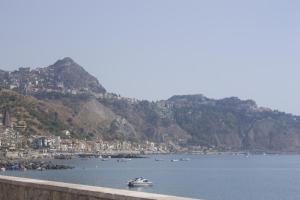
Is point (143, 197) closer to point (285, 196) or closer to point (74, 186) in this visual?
point (74, 186)

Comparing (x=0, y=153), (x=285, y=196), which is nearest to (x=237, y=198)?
(x=285, y=196)

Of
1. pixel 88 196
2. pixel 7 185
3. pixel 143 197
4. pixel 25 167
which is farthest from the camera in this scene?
pixel 25 167

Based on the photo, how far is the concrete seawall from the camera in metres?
9.48

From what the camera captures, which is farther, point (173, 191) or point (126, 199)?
point (173, 191)

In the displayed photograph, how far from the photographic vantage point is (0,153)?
197875 millimetres

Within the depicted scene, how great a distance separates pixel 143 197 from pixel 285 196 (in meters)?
78.5

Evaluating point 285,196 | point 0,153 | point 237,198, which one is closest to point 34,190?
point 237,198

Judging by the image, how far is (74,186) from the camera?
11.0m

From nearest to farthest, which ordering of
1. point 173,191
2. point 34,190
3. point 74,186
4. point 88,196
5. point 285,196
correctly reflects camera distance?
point 88,196 → point 74,186 → point 34,190 → point 285,196 → point 173,191

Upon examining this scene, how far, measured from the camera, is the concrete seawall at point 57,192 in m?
9.48

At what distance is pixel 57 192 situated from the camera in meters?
11.3

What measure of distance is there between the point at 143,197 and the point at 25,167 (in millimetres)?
143050

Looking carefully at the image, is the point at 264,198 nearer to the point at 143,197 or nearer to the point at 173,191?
the point at 173,191

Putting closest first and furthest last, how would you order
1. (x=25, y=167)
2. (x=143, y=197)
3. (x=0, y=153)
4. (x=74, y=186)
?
1. (x=143, y=197)
2. (x=74, y=186)
3. (x=25, y=167)
4. (x=0, y=153)
